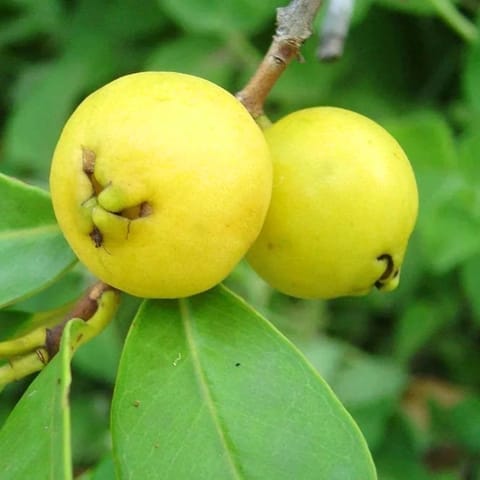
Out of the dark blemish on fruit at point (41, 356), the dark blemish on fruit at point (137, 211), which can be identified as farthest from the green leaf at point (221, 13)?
the dark blemish on fruit at point (137, 211)

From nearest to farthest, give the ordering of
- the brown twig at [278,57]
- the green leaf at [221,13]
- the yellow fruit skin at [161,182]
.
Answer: the yellow fruit skin at [161,182] < the brown twig at [278,57] < the green leaf at [221,13]

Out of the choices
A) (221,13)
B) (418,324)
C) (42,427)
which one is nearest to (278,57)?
(42,427)

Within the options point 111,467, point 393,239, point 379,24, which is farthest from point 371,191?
point 379,24

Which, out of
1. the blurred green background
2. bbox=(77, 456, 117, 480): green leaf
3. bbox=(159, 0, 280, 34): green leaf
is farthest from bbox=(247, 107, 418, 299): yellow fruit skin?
bbox=(159, 0, 280, 34): green leaf

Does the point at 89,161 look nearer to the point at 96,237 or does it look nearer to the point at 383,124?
the point at 96,237

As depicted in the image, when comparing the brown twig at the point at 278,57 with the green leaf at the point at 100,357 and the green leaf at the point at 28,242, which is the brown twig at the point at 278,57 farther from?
the green leaf at the point at 100,357

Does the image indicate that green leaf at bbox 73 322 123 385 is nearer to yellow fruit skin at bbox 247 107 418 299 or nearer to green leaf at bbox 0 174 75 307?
green leaf at bbox 0 174 75 307

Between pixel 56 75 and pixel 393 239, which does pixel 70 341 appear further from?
pixel 56 75
